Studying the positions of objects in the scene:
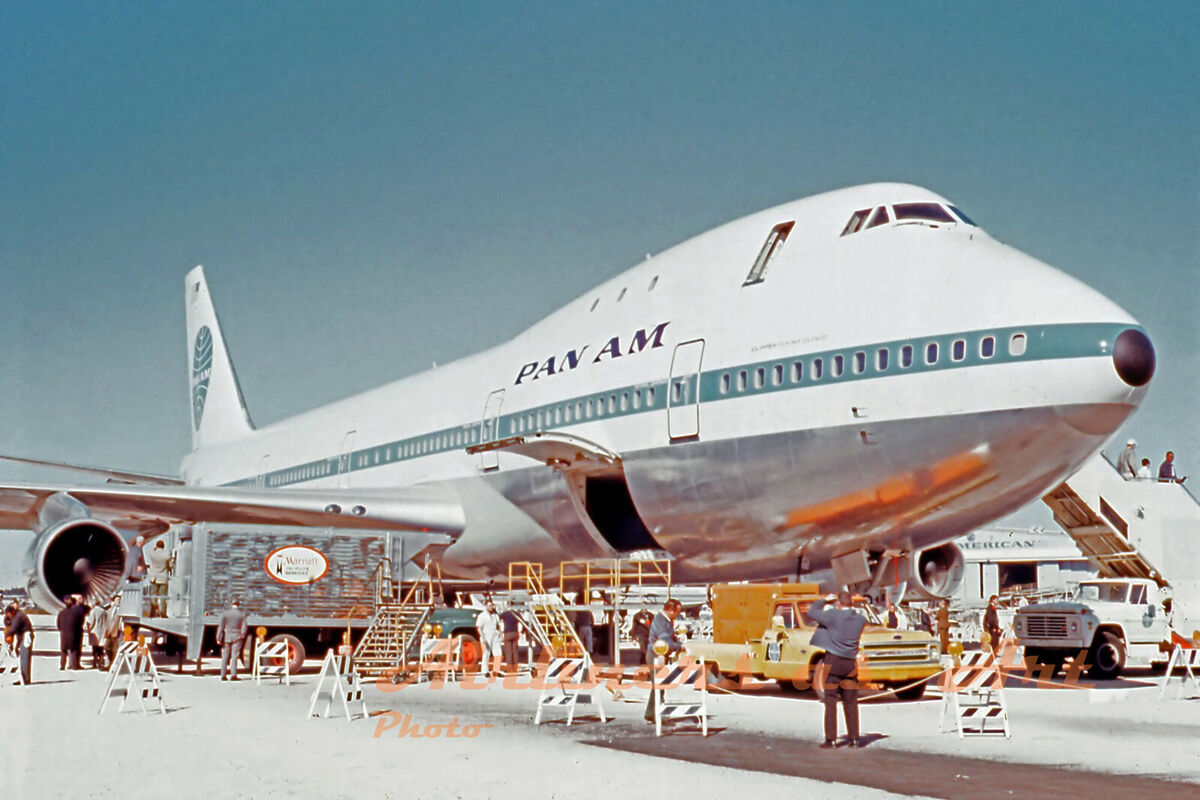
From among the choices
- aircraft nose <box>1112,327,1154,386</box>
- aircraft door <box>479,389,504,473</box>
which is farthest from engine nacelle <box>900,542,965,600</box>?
aircraft door <box>479,389,504,473</box>

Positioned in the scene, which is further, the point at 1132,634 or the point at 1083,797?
the point at 1132,634

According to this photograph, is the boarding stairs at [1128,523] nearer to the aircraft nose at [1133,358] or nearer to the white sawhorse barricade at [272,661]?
the aircraft nose at [1133,358]

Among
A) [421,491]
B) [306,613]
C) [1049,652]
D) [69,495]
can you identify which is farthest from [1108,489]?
[69,495]

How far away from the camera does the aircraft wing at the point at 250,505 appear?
67.8 feet

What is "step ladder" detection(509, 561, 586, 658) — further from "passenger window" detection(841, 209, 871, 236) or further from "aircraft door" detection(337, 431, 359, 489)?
"aircraft door" detection(337, 431, 359, 489)

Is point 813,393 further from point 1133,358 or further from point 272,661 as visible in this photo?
point 272,661

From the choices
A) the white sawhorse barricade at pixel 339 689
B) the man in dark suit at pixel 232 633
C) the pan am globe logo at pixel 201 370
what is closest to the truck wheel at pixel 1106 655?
the white sawhorse barricade at pixel 339 689

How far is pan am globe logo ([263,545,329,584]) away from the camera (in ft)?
63.7

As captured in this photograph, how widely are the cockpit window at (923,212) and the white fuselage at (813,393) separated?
0.09 meters

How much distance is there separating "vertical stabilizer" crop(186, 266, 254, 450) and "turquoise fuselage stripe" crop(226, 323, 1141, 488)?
1885cm

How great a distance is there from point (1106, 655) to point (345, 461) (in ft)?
48.7

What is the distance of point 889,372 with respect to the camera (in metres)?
13.5

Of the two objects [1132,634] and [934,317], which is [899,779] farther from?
[1132,634]

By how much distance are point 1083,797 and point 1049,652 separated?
13.6 metres
